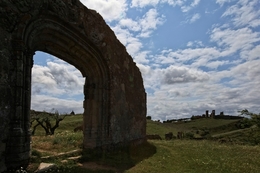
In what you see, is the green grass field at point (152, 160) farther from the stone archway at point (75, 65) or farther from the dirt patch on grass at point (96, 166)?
the stone archway at point (75, 65)

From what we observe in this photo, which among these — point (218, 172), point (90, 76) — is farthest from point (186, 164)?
point (90, 76)

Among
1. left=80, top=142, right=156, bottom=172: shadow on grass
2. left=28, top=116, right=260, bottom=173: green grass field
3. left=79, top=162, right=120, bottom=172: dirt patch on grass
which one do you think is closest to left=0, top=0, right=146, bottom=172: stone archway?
left=80, top=142, right=156, bottom=172: shadow on grass

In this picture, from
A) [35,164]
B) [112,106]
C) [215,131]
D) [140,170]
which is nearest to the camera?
[35,164]

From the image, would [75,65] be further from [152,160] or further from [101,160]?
[152,160]

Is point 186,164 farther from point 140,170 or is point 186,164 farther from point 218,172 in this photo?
point 140,170

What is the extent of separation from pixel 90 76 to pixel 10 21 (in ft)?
14.6

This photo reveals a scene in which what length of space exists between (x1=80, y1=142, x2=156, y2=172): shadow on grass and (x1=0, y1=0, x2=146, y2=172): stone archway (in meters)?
0.41

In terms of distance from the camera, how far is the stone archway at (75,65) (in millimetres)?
5688

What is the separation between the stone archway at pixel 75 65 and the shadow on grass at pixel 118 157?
1.35 feet

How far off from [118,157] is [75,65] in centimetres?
408

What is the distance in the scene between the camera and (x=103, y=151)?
30.5 feet

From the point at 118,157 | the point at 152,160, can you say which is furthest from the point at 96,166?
the point at 152,160

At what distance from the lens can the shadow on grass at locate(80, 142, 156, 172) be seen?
8.11m

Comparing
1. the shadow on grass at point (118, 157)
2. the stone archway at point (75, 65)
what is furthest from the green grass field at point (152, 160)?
the stone archway at point (75, 65)
